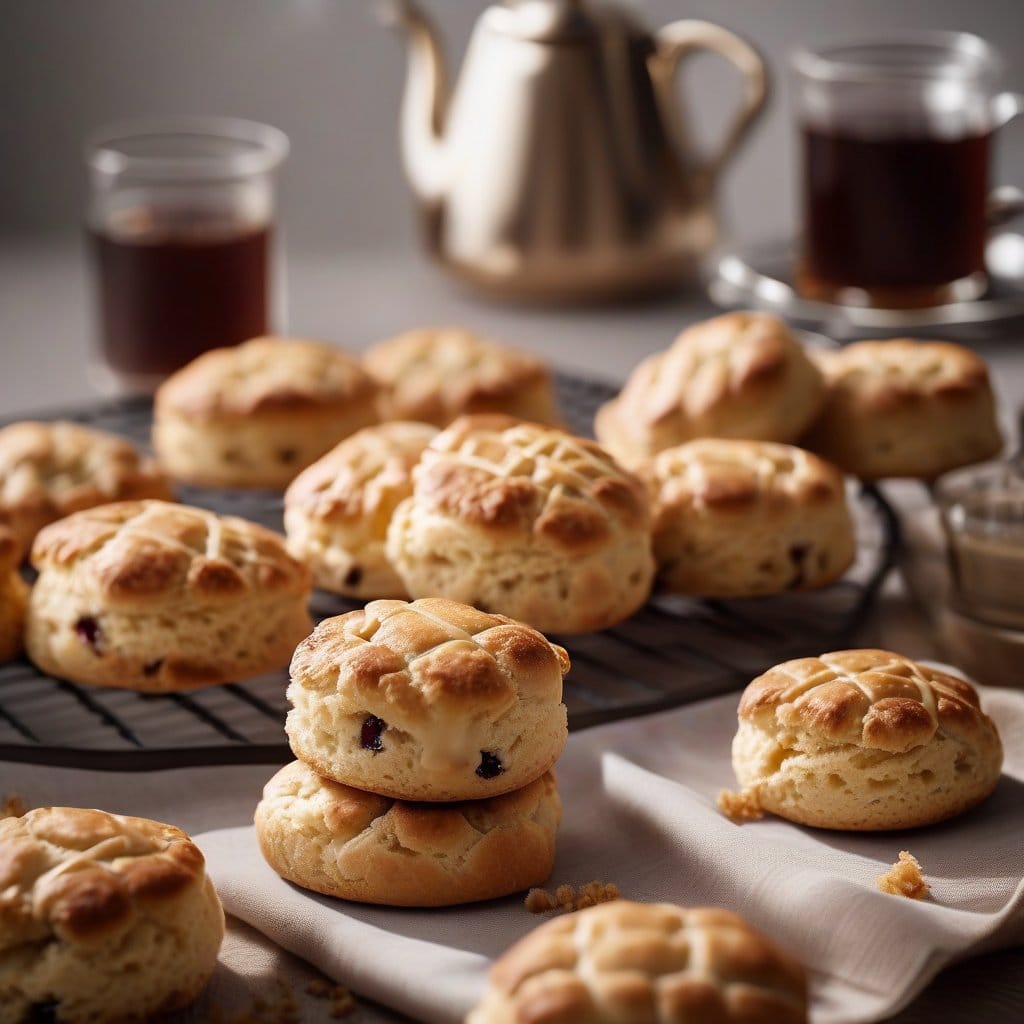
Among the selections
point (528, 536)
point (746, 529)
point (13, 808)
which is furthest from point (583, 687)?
point (13, 808)

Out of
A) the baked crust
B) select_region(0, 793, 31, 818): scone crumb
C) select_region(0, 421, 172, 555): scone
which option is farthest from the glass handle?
select_region(0, 793, 31, 818): scone crumb

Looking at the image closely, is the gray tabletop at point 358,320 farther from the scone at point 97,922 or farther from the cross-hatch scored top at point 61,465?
the scone at point 97,922

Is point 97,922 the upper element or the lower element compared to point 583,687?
upper

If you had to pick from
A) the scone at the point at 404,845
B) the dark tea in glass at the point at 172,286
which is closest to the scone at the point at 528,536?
the scone at the point at 404,845

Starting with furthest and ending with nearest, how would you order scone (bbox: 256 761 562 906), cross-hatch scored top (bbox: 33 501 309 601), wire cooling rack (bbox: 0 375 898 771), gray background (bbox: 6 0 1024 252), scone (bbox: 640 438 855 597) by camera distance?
gray background (bbox: 6 0 1024 252)
scone (bbox: 640 438 855 597)
cross-hatch scored top (bbox: 33 501 309 601)
wire cooling rack (bbox: 0 375 898 771)
scone (bbox: 256 761 562 906)

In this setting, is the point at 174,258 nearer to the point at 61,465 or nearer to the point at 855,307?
the point at 61,465

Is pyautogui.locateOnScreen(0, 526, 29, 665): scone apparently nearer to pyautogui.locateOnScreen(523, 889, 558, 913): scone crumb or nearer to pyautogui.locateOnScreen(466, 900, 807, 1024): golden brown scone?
pyautogui.locateOnScreen(523, 889, 558, 913): scone crumb

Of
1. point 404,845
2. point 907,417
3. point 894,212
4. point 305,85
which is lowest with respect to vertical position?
point 404,845
